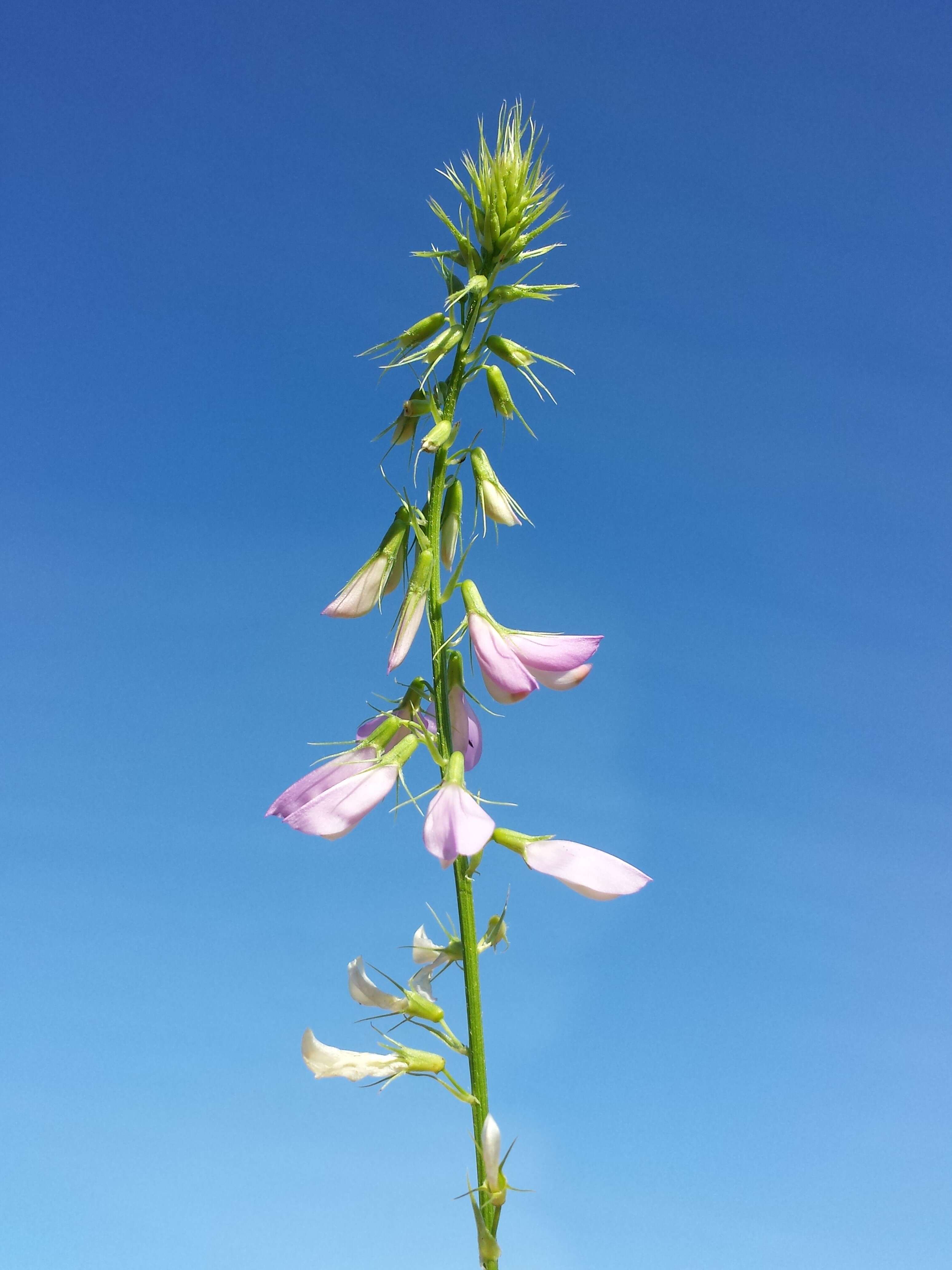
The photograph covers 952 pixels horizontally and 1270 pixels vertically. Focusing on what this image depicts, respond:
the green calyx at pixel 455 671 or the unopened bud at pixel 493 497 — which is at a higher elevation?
the unopened bud at pixel 493 497

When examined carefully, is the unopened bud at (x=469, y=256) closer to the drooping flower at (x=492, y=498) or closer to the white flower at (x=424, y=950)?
the drooping flower at (x=492, y=498)

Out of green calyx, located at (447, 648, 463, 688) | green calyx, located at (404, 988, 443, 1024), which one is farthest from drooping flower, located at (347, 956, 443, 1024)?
green calyx, located at (447, 648, 463, 688)

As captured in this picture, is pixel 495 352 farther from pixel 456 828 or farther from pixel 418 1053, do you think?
pixel 418 1053

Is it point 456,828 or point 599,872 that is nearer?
point 456,828

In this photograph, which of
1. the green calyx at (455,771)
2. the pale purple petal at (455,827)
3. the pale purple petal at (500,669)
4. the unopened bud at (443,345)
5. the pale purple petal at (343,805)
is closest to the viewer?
the pale purple petal at (455,827)

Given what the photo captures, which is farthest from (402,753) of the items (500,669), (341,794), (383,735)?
(500,669)

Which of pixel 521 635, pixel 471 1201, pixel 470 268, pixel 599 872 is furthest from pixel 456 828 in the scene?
pixel 470 268

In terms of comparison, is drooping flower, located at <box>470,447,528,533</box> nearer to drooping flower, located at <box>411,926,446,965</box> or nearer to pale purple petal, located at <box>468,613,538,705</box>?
pale purple petal, located at <box>468,613,538,705</box>

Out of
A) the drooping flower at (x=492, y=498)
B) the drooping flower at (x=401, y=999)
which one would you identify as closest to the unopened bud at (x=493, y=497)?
the drooping flower at (x=492, y=498)
